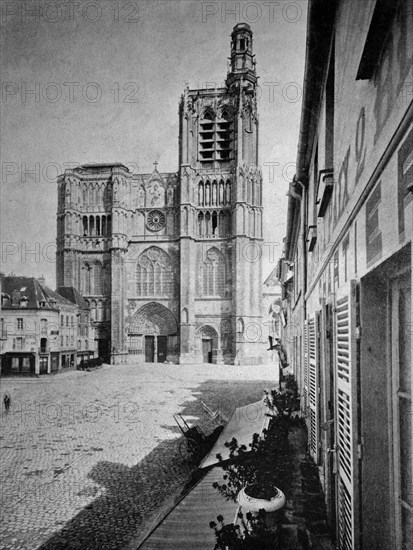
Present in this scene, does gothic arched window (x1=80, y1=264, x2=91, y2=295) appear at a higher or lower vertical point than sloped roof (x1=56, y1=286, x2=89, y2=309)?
higher

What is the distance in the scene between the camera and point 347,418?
271 cm

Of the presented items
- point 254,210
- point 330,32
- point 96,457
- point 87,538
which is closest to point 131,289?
point 254,210

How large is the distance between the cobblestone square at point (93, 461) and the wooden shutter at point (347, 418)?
473cm

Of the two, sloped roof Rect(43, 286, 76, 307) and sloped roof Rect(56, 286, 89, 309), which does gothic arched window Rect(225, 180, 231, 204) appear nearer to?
sloped roof Rect(56, 286, 89, 309)

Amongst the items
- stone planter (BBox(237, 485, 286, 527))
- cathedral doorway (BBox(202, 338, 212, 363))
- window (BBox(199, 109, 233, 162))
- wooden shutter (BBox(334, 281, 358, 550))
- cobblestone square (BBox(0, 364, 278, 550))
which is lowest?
cathedral doorway (BBox(202, 338, 212, 363))

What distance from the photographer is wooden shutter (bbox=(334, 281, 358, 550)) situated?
7.95 feet

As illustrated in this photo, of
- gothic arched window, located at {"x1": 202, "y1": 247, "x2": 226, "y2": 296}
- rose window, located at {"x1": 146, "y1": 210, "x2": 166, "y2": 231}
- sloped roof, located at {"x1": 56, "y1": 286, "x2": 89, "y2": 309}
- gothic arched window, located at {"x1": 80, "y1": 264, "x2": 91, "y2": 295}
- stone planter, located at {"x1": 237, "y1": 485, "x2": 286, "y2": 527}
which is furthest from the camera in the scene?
rose window, located at {"x1": 146, "y1": 210, "x2": 166, "y2": 231}

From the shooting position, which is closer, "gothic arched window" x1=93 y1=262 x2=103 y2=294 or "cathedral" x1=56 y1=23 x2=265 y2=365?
"cathedral" x1=56 y1=23 x2=265 y2=365

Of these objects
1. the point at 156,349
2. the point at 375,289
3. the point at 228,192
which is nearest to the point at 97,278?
the point at 156,349

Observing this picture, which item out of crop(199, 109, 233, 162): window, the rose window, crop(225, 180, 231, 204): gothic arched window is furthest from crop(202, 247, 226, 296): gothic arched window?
crop(199, 109, 233, 162): window

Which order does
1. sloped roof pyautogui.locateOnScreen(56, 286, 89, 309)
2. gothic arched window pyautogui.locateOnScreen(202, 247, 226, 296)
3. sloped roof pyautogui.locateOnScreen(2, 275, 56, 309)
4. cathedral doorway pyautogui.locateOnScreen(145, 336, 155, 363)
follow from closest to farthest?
sloped roof pyautogui.locateOnScreen(2, 275, 56, 309), sloped roof pyautogui.locateOnScreen(56, 286, 89, 309), gothic arched window pyautogui.locateOnScreen(202, 247, 226, 296), cathedral doorway pyautogui.locateOnScreen(145, 336, 155, 363)

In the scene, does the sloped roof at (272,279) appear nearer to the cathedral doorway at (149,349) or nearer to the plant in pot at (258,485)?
the cathedral doorway at (149,349)

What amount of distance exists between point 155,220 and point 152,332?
11.9 meters

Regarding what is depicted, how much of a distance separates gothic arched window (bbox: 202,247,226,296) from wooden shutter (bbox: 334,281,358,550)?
36889 mm
